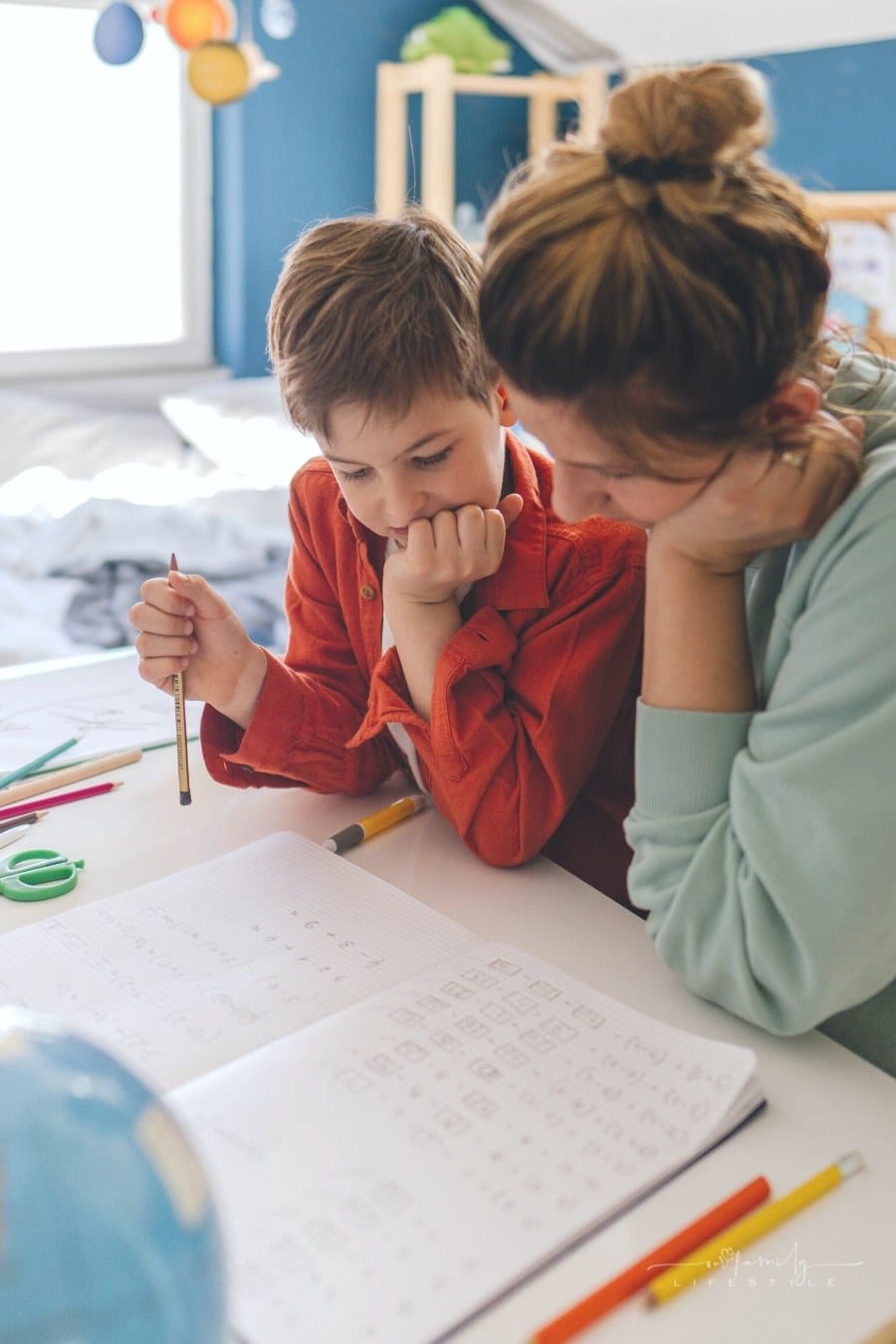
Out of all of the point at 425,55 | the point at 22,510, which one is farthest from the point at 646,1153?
the point at 425,55

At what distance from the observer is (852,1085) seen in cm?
71

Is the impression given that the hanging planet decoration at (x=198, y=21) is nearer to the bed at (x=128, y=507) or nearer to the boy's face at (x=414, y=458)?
the bed at (x=128, y=507)

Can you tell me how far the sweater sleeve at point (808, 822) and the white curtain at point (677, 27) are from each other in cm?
225

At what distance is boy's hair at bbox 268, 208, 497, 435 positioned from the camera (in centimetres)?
92

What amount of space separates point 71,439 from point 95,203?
70 cm

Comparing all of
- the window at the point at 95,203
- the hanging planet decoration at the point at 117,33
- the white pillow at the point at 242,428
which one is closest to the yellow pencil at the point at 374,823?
the hanging planet decoration at the point at 117,33

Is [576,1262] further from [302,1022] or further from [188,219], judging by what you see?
[188,219]

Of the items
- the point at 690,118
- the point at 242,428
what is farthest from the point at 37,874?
the point at 242,428

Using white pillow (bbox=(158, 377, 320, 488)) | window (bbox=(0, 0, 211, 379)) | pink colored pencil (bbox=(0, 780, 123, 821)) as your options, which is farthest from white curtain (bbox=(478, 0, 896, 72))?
pink colored pencil (bbox=(0, 780, 123, 821))

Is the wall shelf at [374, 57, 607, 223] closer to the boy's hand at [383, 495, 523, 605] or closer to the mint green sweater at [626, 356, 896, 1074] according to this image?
the boy's hand at [383, 495, 523, 605]

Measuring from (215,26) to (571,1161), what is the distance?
6.19 ft

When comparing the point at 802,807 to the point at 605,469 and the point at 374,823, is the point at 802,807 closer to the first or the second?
the point at 605,469

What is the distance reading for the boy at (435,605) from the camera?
3.05 ft

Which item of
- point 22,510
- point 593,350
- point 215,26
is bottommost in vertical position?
point 22,510
